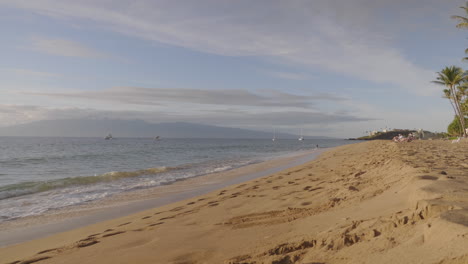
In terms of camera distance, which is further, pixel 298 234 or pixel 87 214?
pixel 87 214

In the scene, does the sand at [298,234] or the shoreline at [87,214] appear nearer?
the sand at [298,234]

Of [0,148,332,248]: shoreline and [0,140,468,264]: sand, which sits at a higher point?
[0,140,468,264]: sand

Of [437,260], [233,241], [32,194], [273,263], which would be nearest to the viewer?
[437,260]

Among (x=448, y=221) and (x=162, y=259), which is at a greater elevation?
(x=448, y=221)

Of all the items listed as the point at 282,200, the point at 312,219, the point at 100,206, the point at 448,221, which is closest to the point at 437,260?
the point at 448,221

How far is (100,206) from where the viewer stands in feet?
25.8

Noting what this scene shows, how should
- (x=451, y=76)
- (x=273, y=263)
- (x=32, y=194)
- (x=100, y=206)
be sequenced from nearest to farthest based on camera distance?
(x=273, y=263), (x=100, y=206), (x=32, y=194), (x=451, y=76)

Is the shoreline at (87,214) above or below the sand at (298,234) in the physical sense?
below

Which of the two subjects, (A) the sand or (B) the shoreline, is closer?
(A) the sand

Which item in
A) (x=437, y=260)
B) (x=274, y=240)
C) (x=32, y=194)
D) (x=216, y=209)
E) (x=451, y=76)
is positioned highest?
(x=451, y=76)

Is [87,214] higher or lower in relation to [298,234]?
lower

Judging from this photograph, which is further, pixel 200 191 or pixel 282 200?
pixel 200 191

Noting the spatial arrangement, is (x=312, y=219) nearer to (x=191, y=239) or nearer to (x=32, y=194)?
(x=191, y=239)

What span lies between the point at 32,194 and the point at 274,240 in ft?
34.9
